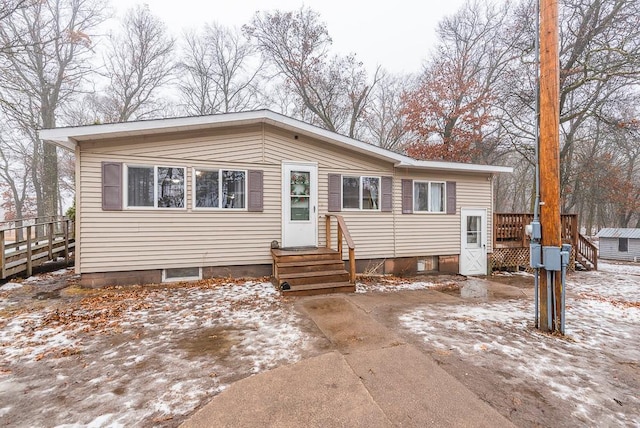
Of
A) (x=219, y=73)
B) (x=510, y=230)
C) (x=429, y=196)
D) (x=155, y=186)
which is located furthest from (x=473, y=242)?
(x=219, y=73)

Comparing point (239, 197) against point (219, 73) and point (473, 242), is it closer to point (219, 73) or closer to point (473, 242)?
point (473, 242)

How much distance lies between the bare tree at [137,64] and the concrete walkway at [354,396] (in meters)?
17.9

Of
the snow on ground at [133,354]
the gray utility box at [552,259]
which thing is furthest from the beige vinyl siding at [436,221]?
the snow on ground at [133,354]

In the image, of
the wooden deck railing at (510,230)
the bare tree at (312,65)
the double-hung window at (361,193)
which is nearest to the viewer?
the double-hung window at (361,193)

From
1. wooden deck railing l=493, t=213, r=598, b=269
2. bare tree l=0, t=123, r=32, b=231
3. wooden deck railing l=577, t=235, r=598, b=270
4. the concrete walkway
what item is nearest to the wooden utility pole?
the concrete walkway

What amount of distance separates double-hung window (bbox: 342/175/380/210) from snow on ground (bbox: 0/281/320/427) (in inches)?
142

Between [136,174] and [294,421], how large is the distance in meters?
6.16

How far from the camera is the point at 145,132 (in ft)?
19.9

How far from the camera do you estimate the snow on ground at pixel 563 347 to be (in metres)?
2.44

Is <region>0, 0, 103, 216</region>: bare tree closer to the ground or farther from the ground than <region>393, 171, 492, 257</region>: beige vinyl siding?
farther from the ground

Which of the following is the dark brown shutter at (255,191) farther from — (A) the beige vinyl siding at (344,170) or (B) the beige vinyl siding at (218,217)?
(A) the beige vinyl siding at (344,170)

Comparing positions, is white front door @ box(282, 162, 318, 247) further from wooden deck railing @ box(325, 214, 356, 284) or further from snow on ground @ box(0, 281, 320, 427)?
snow on ground @ box(0, 281, 320, 427)

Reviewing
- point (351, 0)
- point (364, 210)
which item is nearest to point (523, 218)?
point (364, 210)

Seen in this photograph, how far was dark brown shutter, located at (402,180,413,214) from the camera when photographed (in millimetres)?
8242
